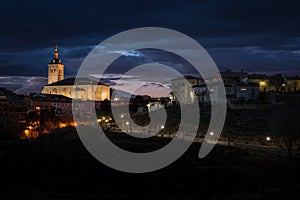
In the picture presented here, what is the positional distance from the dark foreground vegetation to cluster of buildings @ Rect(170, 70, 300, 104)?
33594mm

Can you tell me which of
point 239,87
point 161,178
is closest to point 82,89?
point 239,87

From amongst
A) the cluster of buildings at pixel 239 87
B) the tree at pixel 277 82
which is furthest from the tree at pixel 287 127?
the tree at pixel 277 82

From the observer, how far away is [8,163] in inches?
1597

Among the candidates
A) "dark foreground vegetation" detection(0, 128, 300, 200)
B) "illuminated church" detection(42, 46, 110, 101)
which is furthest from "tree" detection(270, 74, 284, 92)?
"illuminated church" detection(42, 46, 110, 101)

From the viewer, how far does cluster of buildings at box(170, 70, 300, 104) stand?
75.8 meters

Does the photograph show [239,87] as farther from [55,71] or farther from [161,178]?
[55,71]

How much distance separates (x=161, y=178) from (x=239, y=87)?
44.4m

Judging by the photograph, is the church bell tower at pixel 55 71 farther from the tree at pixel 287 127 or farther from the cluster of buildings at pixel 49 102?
the tree at pixel 287 127

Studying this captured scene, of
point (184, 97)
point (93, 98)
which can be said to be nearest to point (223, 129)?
point (184, 97)

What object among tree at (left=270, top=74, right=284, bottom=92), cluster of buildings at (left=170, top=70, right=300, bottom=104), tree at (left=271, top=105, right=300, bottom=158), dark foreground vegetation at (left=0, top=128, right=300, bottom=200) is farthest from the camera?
tree at (left=270, top=74, right=284, bottom=92)

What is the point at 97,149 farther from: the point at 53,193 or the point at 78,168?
the point at 53,193

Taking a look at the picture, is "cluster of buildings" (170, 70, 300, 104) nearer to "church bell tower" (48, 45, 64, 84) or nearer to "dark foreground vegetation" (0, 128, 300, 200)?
"dark foreground vegetation" (0, 128, 300, 200)

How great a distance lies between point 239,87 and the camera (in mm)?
75562

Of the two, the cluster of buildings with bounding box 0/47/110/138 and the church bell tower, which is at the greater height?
the church bell tower
